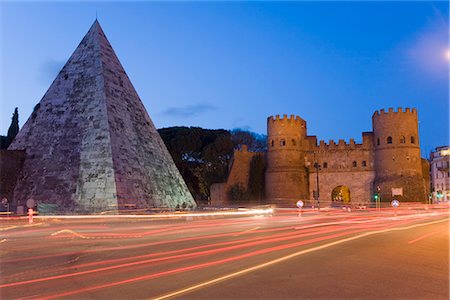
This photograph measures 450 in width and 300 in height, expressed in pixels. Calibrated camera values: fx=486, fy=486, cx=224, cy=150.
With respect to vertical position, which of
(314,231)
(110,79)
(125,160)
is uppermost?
(110,79)

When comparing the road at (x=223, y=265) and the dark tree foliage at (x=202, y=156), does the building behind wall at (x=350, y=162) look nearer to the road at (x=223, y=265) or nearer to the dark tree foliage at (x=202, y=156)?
the dark tree foliage at (x=202, y=156)

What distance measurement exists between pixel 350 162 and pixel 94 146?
89.1 ft

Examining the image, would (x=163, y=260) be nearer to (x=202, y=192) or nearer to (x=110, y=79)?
(x=110, y=79)

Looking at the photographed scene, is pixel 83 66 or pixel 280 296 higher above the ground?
pixel 83 66

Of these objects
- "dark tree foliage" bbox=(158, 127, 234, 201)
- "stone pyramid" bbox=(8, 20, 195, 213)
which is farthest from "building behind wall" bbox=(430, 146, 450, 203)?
"stone pyramid" bbox=(8, 20, 195, 213)

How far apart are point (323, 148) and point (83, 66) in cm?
2539

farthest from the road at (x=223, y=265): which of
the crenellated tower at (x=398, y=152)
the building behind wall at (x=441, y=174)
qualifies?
the building behind wall at (x=441, y=174)

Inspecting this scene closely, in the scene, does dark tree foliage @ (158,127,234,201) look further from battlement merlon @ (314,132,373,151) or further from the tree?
the tree

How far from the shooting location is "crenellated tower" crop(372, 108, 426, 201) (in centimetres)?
3712

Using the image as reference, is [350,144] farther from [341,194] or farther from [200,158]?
[200,158]

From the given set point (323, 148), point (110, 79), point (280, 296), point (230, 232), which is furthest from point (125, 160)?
point (323, 148)

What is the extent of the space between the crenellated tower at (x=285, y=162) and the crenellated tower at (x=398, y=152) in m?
6.13

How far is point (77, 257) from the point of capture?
23.5 ft

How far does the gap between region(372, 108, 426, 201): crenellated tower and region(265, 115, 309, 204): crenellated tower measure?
20.1ft
